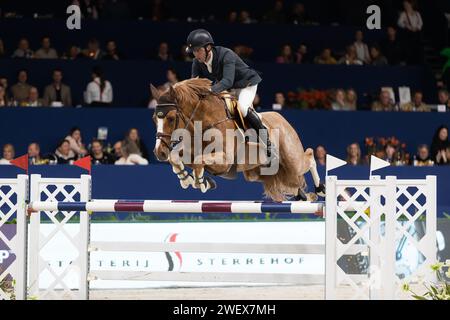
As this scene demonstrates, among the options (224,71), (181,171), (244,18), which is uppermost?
(244,18)

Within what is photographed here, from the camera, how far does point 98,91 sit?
38.0ft

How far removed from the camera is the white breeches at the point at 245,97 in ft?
23.3

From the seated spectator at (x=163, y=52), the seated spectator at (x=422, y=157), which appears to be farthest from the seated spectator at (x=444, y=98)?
the seated spectator at (x=163, y=52)

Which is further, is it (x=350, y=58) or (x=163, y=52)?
(x=350, y=58)

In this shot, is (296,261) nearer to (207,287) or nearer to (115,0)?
(207,287)

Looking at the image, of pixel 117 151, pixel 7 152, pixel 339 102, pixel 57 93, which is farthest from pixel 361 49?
pixel 7 152

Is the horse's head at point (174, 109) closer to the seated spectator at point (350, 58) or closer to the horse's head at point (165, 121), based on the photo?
the horse's head at point (165, 121)

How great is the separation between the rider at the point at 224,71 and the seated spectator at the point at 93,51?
193 inches

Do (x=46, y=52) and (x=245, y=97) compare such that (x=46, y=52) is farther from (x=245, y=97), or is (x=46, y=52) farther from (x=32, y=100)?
(x=245, y=97)

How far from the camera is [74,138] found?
11.0 metres

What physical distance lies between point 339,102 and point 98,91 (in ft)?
10.6

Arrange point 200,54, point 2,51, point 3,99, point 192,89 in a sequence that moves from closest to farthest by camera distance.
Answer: point 200,54 → point 192,89 → point 3,99 → point 2,51

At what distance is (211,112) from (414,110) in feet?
19.7
